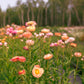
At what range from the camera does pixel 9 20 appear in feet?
78.1

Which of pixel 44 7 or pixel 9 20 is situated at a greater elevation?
pixel 44 7

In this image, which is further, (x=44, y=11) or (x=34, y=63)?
(x=44, y=11)

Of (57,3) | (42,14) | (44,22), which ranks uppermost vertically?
(57,3)

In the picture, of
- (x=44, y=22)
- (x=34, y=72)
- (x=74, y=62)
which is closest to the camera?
(x=34, y=72)

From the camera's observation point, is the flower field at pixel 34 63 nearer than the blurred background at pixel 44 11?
Yes

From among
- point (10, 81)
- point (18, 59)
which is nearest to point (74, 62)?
point (10, 81)

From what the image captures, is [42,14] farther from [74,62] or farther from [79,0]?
[74,62]

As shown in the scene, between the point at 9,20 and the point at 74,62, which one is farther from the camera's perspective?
the point at 9,20

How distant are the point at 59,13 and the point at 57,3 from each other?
7.84 ft

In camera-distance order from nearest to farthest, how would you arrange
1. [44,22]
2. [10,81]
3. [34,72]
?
[34,72] → [10,81] → [44,22]

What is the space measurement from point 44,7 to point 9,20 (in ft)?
22.0

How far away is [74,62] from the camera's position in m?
2.86

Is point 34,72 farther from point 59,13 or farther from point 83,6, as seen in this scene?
point 59,13

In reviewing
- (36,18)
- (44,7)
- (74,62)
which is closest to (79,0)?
(44,7)
